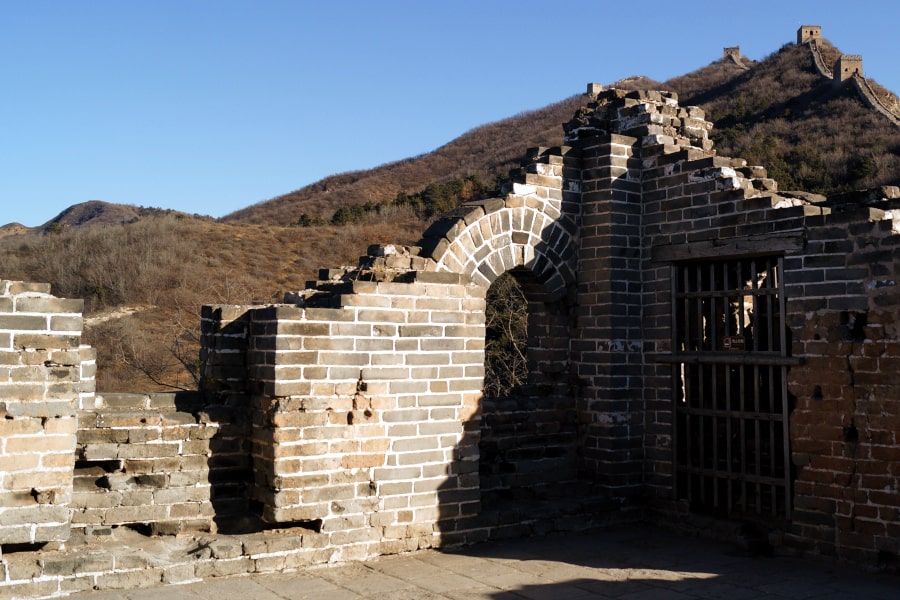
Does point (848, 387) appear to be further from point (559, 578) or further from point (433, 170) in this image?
point (433, 170)

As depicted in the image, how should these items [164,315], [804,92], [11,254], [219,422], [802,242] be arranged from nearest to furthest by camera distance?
[219,422]
[802,242]
[164,315]
[11,254]
[804,92]

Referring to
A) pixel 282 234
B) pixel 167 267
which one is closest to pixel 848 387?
pixel 167 267

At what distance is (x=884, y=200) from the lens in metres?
7.43

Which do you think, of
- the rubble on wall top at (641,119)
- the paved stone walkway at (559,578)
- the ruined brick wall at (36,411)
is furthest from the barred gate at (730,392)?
the ruined brick wall at (36,411)

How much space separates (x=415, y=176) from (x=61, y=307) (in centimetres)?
4805

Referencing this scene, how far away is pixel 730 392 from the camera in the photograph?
786cm

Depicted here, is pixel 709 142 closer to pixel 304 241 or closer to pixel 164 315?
pixel 164 315

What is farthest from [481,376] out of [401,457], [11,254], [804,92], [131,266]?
[804,92]

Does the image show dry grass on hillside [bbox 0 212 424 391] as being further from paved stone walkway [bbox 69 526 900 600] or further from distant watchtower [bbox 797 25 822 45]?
distant watchtower [bbox 797 25 822 45]

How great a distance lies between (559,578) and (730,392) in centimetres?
272

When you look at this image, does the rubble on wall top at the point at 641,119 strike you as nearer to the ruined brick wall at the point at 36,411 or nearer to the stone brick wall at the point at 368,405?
the stone brick wall at the point at 368,405

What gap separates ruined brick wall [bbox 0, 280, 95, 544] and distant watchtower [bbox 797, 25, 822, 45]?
59412 millimetres

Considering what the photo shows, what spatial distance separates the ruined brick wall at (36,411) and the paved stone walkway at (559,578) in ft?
1.91

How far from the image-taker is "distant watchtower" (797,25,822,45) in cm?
5607
